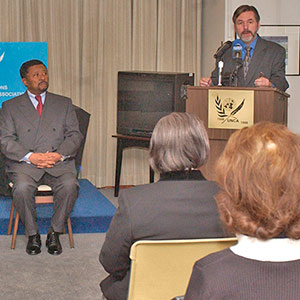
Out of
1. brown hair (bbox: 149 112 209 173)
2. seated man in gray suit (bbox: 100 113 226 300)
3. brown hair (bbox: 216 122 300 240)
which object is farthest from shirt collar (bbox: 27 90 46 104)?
brown hair (bbox: 216 122 300 240)

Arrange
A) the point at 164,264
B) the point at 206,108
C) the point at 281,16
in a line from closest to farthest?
the point at 164,264, the point at 206,108, the point at 281,16

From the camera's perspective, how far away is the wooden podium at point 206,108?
372 cm

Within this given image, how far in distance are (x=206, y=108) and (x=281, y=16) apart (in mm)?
2923

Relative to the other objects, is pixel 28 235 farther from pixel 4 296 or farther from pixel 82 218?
pixel 4 296

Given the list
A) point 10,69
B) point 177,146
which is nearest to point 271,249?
point 177,146

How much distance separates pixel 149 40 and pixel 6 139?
2872 millimetres

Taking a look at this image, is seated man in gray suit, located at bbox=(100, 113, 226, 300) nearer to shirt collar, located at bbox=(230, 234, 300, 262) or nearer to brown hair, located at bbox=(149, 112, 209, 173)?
brown hair, located at bbox=(149, 112, 209, 173)

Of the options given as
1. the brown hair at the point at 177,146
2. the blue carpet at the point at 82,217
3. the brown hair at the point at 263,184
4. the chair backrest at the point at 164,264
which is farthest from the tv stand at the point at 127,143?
the brown hair at the point at 263,184

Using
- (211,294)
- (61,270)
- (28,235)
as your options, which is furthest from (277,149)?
(28,235)

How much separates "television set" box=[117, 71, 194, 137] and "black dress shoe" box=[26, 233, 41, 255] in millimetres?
2132

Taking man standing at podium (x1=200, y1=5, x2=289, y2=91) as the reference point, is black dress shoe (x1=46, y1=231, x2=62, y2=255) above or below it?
below

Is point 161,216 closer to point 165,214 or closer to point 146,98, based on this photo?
point 165,214

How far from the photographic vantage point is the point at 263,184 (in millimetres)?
1208

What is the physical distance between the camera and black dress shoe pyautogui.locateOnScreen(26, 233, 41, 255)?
442cm
